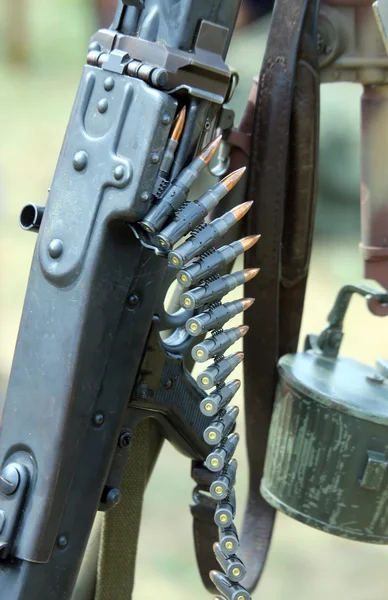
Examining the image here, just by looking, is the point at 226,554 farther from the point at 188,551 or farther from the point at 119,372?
the point at 188,551

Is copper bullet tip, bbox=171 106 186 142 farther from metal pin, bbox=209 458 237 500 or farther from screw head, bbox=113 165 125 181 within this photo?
metal pin, bbox=209 458 237 500

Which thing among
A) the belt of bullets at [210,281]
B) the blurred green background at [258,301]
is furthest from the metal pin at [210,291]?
the blurred green background at [258,301]

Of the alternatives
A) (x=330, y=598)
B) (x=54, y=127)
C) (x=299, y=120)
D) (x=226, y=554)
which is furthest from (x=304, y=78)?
(x=54, y=127)

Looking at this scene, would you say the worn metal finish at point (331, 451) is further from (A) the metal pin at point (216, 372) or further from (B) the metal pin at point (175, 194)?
(B) the metal pin at point (175, 194)

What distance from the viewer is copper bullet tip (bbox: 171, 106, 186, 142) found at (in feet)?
3.93

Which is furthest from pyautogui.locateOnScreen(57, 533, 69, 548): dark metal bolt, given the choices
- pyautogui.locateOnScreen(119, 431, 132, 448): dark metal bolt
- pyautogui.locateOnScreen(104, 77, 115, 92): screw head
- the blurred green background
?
the blurred green background

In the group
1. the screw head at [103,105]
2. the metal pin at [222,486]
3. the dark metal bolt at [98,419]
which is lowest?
the metal pin at [222,486]

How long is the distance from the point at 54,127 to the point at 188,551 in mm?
3232

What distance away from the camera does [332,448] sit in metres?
1.53

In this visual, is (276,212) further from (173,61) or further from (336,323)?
(173,61)

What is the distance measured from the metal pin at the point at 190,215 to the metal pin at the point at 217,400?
0.68 feet

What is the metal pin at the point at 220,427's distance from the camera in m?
1.24

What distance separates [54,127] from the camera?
5367mm

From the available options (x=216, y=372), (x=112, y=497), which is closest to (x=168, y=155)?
(x=216, y=372)
